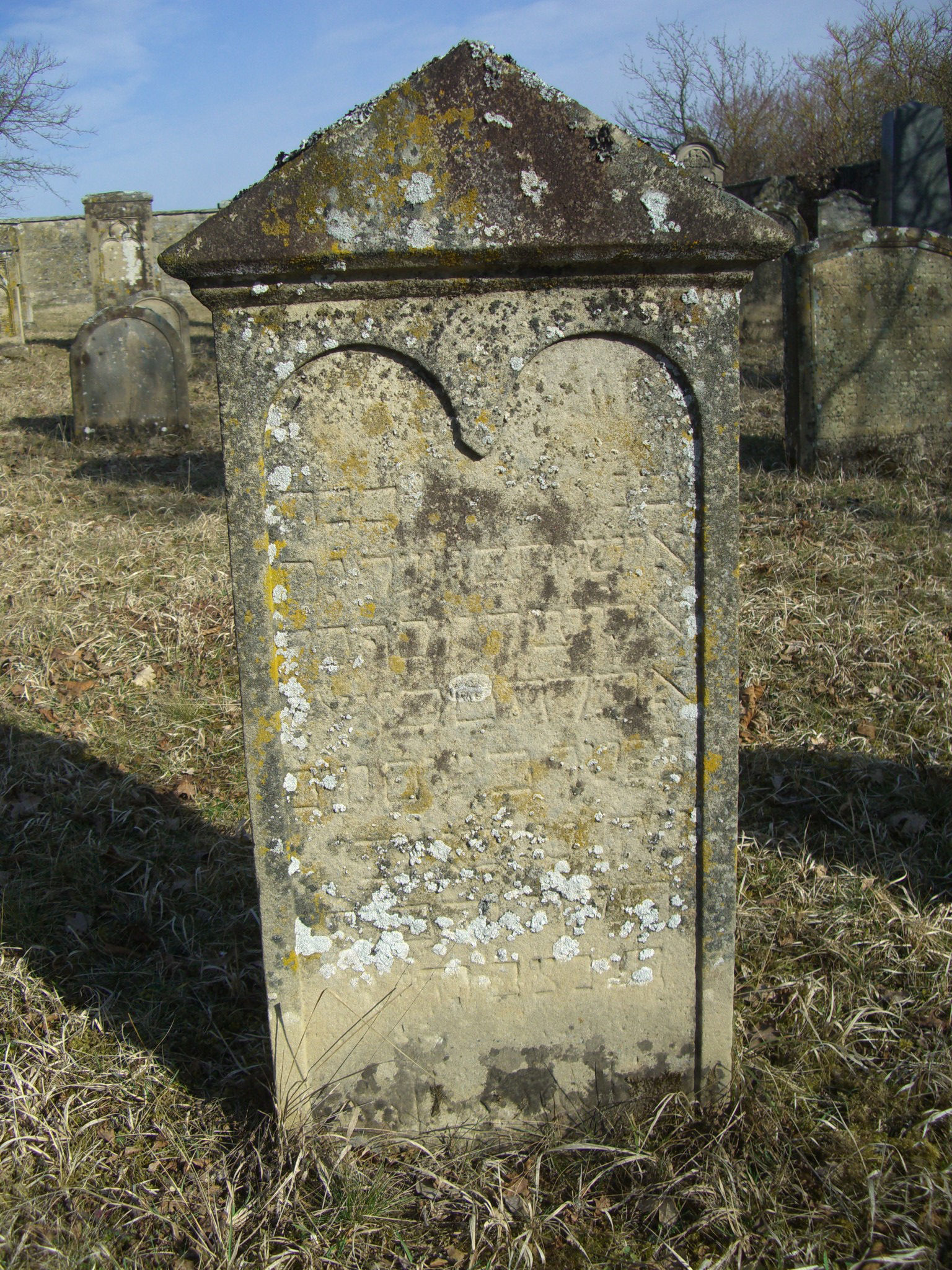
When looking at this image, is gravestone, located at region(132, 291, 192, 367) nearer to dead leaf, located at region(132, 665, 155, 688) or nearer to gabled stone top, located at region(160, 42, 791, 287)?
dead leaf, located at region(132, 665, 155, 688)

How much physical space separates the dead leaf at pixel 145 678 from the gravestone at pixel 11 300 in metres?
13.4

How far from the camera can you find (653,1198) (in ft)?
7.61

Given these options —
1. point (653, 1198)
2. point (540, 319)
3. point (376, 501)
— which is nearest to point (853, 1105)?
point (653, 1198)

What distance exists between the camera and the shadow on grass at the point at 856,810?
3590 millimetres

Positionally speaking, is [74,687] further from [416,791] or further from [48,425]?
[48,425]

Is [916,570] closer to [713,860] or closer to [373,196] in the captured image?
[713,860]

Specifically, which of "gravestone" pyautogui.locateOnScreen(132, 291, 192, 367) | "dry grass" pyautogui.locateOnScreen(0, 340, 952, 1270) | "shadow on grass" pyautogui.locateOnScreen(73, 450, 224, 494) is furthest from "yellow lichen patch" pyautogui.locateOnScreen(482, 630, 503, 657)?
"gravestone" pyautogui.locateOnScreen(132, 291, 192, 367)

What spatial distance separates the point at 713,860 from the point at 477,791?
27.1 inches

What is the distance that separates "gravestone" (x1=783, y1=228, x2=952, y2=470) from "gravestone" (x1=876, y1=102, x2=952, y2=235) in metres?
4.98

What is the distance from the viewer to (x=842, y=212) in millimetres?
13383

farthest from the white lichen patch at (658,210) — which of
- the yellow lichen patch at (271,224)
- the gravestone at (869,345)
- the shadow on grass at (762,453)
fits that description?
the shadow on grass at (762,453)

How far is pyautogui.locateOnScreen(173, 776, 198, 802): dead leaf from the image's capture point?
172 inches

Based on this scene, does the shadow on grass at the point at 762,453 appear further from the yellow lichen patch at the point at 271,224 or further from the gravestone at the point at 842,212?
the gravestone at the point at 842,212

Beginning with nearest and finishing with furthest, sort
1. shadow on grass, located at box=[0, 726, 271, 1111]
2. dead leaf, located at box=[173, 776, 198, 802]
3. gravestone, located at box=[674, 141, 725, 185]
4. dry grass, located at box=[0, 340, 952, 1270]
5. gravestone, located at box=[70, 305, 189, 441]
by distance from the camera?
dry grass, located at box=[0, 340, 952, 1270]
shadow on grass, located at box=[0, 726, 271, 1111]
dead leaf, located at box=[173, 776, 198, 802]
gravestone, located at box=[70, 305, 189, 441]
gravestone, located at box=[674, 141, 725, 185]
